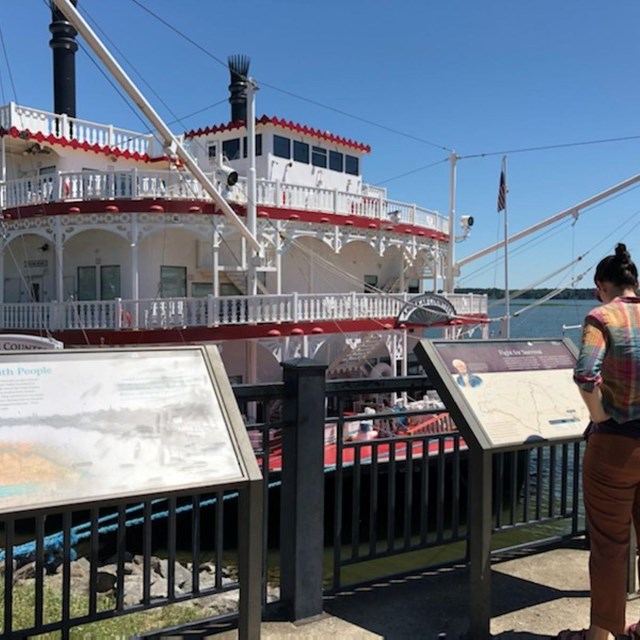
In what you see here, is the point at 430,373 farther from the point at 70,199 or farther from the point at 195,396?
the point at 70,199

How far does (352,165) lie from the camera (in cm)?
1980

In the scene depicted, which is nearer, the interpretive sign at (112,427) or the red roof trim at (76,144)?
the interpretive sign at (112,427)

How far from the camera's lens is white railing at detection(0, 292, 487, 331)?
12.8 meters

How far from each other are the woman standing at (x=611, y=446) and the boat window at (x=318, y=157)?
16.7 m

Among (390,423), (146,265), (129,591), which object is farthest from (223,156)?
(129,591)

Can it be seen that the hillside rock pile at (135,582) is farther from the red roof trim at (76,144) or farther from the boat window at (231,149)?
the boat window at (231,149)

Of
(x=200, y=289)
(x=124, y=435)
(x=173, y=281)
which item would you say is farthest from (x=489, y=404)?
(x=200, y=289)

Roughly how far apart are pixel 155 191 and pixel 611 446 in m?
12.8

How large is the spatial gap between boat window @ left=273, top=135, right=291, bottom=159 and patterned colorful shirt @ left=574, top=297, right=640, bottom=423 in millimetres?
15838

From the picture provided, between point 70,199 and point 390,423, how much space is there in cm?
887

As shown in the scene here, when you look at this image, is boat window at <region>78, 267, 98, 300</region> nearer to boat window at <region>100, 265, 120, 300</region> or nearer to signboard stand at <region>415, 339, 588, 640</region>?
boat window at <region>100, 265, 120, 300</region>

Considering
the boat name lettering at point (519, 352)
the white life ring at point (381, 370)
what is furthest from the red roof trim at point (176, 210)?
the boat name lettering at point (519, 352)

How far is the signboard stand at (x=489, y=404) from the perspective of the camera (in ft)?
9.52

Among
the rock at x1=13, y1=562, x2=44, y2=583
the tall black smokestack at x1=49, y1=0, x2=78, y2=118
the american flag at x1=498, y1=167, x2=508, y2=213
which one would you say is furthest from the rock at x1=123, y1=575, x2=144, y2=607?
the american flag at x1=498, y1=167, x2=508, y2=213
